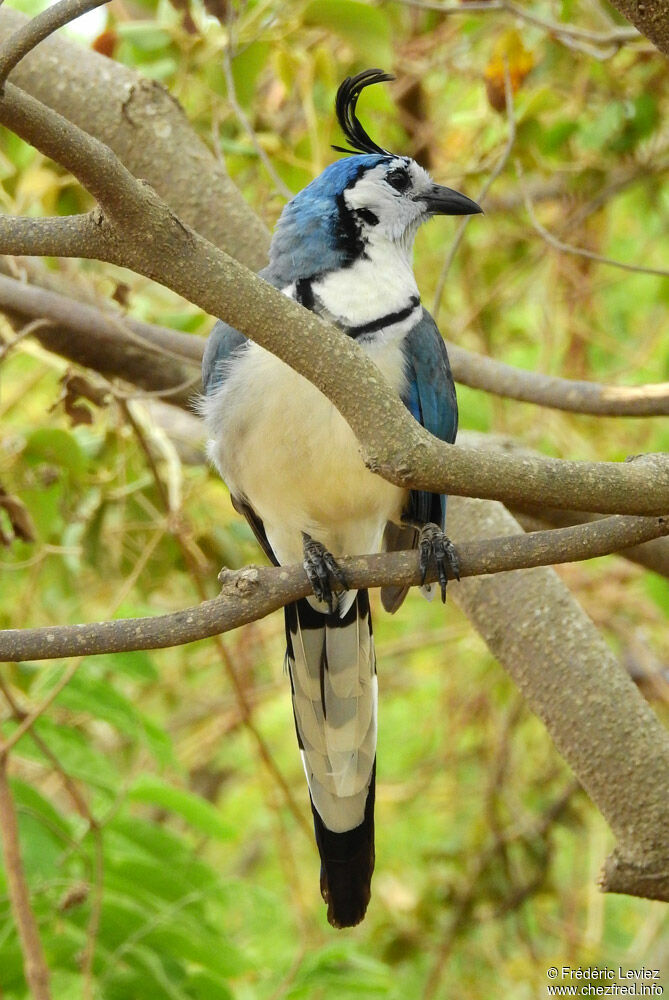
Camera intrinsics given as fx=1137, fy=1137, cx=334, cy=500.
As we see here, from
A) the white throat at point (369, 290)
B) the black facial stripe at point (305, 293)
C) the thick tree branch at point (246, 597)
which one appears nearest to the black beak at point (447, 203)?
the white throat at point (369, 290)

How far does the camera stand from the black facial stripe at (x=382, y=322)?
2.48m

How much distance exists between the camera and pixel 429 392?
2.63 m

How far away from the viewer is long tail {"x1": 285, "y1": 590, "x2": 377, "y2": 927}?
261cm

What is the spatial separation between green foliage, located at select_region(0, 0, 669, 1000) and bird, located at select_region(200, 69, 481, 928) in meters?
0.33

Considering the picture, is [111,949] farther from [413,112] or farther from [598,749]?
[413,112]

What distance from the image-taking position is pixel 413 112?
437cm

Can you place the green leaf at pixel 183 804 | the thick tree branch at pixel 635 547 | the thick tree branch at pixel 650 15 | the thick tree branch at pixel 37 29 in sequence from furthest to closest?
the green leaf at pixel 183 804
the thick tree branch at pixel 635 547
the thick tree branch at pixel 650 15
the thick tree branch at pixel 37 29

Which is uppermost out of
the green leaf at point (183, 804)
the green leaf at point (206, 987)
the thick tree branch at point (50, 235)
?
the thick tree branch at point (50, 235)

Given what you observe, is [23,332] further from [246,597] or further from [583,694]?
[583,694]

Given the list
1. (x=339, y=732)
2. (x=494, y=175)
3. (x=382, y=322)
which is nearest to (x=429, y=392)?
(x=382, y=322)

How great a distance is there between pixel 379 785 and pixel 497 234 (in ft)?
8.05

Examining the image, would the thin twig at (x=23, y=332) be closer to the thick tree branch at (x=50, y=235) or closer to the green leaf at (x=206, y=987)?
the thick tree branch at (x=50, y=235)

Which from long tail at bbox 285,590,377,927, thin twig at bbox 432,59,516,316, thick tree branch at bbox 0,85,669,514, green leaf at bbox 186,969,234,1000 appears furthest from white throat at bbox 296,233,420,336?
green leaf at bbox 186,969,234,1000

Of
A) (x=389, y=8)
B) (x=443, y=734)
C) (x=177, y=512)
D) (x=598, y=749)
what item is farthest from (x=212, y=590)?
(x=389, y=8)
